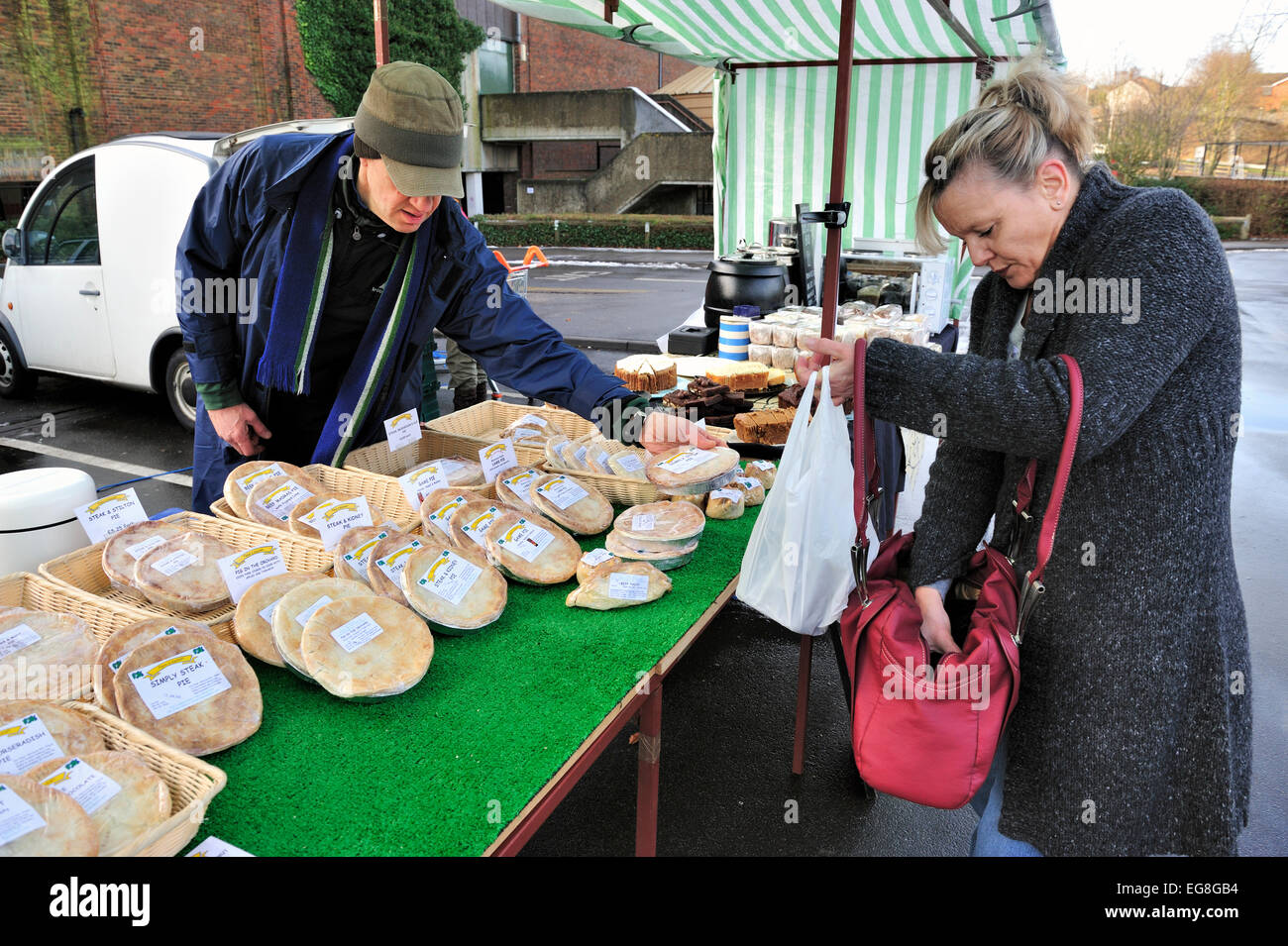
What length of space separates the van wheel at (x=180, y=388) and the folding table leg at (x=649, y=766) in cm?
558

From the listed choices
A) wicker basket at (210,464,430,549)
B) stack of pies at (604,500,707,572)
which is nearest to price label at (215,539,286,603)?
wicker basket at (210,464,430,549)

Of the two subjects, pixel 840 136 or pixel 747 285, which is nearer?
pixel 840 136

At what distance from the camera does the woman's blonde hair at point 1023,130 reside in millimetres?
1342

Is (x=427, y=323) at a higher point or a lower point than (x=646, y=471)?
higher

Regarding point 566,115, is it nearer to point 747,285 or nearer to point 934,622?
point 747,285

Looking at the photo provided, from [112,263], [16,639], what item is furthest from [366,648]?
[112,263]

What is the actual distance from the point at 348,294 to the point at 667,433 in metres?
1.06

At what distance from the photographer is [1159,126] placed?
27594 mm

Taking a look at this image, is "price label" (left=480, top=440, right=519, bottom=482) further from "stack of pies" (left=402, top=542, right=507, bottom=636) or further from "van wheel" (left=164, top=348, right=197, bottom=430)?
"van wheel" (left=164, top=348, right=197, bottom=430)

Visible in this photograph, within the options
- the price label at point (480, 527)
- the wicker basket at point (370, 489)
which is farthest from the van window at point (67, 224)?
the price label at point (480, 527)

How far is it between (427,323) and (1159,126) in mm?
32587

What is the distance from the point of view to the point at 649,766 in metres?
1.92

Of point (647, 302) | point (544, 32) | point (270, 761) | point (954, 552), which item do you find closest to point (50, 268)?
point (270, 761)
